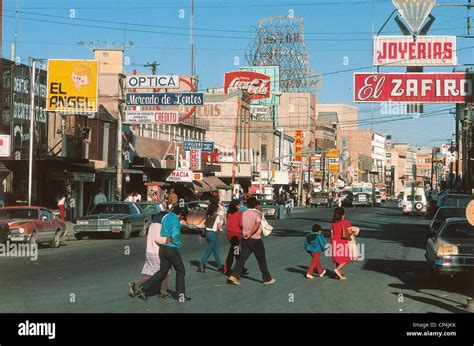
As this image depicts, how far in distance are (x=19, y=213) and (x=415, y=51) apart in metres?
15.8

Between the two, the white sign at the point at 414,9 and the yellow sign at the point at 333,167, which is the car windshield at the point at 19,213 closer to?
the white sign at the point at 414,9

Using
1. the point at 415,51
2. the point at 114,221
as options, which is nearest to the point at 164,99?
the point at 114,221

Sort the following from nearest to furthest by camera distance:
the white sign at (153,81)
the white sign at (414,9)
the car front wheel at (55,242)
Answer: the car front wheel at (55,242), the white sign at (414,9), the white sign at (153,81)

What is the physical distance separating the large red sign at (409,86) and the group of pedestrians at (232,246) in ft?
40.6

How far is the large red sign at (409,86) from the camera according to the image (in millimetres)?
29672

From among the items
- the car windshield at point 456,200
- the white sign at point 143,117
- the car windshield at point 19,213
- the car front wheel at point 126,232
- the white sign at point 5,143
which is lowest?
the car front wheel at point 126,232

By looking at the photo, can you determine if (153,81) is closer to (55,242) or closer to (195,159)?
(55,242)

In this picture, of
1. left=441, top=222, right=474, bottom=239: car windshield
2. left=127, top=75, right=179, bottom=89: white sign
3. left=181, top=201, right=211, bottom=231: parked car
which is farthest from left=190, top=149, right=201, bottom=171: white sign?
left=441, top=222, right=474, bottom=239: car windshield

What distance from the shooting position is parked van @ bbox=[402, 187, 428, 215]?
64.5 m

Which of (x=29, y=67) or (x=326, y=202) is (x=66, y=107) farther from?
(x=326, y=202)

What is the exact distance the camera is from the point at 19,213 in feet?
83.9

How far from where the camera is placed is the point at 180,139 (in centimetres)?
6788

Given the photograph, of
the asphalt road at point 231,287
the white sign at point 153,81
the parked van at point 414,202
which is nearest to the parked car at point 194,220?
the white sign at point 153,81
